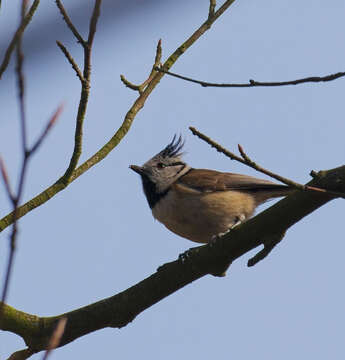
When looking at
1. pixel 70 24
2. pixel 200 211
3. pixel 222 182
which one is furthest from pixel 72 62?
pixel 222 182

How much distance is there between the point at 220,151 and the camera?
10.3 feet

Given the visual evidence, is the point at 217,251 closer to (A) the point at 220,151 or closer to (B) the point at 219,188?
(A) the point at 220,151

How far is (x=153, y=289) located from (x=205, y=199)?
224 centimetres

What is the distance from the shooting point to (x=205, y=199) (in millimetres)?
6336

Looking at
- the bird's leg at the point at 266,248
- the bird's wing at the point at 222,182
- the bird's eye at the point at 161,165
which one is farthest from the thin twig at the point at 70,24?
the bird's eye at the point at 161,165

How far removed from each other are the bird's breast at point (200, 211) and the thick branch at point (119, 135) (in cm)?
164

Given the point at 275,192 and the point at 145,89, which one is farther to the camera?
the point at 275,192

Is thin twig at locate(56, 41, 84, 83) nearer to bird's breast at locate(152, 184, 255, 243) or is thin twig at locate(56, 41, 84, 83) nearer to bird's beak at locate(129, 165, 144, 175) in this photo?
bird's breast at locate(152, 184, 255, 243)

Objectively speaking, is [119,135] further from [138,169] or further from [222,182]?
[138,169]

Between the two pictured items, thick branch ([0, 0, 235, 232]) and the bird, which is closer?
thick branch ([0, 0, 235, 232])

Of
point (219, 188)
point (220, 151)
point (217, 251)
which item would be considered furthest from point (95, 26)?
point (219, 188)

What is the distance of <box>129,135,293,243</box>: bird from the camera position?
6172 millimetres

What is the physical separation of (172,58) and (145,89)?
0.34m

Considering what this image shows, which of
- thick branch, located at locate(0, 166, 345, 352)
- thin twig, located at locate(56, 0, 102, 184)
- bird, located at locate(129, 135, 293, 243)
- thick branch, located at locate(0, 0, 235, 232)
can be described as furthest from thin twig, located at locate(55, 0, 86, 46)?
bird, located at locate(129, 135, 293, 243)
